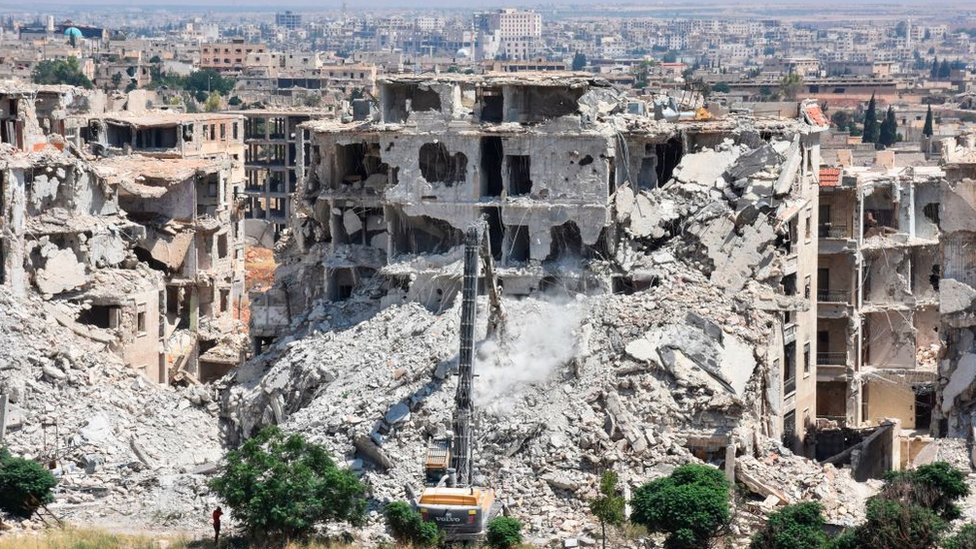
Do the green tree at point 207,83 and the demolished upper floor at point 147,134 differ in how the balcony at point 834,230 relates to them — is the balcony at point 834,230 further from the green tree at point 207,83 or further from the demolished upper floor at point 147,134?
the green tree at point 207,83

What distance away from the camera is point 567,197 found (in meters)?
46.6

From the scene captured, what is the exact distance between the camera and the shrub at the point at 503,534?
38.7 metres

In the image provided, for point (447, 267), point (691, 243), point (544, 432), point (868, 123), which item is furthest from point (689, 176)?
point (868, 123)

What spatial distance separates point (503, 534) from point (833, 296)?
59.5 ft

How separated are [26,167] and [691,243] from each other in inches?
585

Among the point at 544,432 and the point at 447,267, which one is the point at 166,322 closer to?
the point at 447,267

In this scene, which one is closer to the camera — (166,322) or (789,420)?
(789,420)

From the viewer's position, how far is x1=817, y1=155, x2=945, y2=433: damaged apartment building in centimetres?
5422

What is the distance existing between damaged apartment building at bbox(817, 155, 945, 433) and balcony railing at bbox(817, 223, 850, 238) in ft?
0.08

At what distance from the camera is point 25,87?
5406 centimetres

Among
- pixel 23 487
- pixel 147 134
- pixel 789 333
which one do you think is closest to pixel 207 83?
pixel 147 134

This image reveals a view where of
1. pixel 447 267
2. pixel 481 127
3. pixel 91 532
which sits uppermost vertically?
pixel 481 127

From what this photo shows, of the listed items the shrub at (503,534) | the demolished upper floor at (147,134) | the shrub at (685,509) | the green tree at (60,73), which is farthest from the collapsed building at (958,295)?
the green tree at (60,73)

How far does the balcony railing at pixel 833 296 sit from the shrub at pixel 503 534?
17433mm
